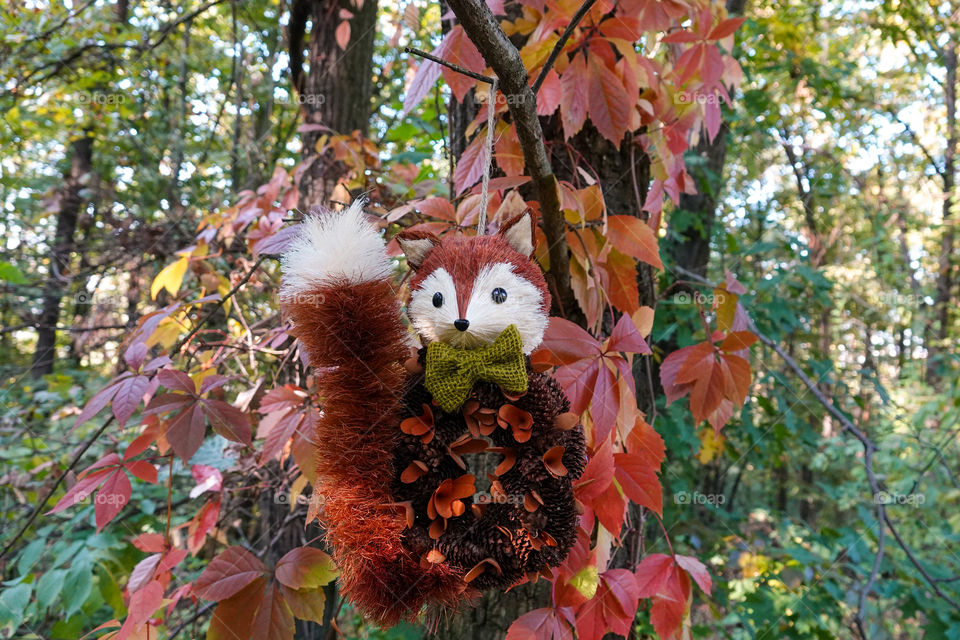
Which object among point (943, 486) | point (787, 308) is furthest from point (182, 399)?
point (943, 486)

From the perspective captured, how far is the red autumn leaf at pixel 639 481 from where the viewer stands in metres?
0.85

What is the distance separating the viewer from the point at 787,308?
256 cm

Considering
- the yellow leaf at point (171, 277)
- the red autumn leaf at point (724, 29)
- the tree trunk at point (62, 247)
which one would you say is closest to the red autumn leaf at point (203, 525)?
the yellow leaf at point (171, 277)

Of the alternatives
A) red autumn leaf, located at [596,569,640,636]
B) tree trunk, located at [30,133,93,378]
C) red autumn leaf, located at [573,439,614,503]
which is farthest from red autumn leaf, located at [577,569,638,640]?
tree trunk, located at [30,133,93,378]

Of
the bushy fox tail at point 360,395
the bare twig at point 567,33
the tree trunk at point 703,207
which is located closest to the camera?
the bushy fox tail at point 360,395

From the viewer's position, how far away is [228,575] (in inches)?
34.5

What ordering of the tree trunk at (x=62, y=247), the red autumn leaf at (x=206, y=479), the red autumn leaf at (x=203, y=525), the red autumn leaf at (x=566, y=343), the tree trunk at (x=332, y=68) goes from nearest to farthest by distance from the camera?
the red autumn leaf at (x=566, y=343)
the red autumn leaf at (x=203, y=525)
the red autumn leaf at (x=206, y=479)
the tree trunk at (x=332, y=68)
the tree trunk at (x=62, y=247)

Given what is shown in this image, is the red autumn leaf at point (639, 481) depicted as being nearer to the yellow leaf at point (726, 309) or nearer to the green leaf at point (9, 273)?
the yellow leaf at point (726, 309)

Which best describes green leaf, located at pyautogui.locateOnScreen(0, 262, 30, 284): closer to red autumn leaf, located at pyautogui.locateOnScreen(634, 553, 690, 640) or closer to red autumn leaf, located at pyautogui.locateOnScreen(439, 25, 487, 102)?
red autumn leaf, located at pyautogui.locateOnScreen(439, 25, 487, 102)

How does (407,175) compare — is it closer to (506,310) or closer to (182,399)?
(182,399)

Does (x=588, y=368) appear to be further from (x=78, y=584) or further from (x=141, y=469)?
(x=78, y=584)

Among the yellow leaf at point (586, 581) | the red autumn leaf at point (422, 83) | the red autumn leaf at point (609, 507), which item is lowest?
the yellow leaf at point (586, 581)

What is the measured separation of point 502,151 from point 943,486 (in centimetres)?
493

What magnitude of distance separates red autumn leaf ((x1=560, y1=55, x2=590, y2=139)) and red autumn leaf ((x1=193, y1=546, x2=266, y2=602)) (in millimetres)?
953
